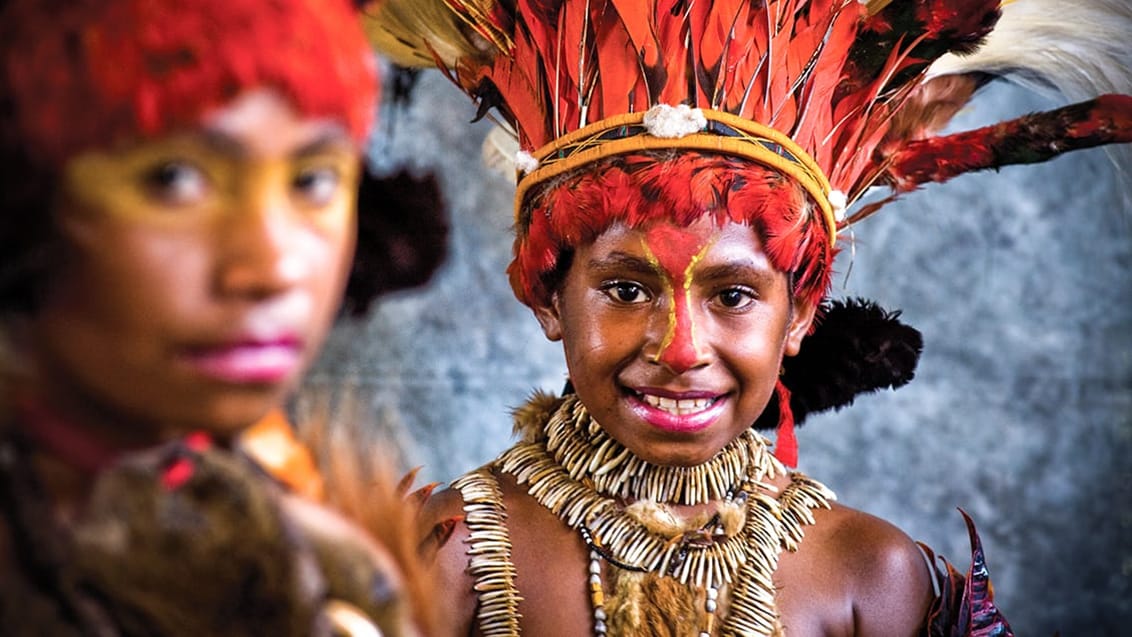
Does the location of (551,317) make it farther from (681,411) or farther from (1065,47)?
(1065,47)

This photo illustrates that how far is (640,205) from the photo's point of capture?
1399 mm

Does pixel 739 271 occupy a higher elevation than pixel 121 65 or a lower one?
higher

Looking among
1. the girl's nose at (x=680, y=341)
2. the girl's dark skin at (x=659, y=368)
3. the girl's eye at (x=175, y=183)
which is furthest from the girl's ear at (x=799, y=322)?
the girl's eye at (x=175, y=183)

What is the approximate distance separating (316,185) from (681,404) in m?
0.80

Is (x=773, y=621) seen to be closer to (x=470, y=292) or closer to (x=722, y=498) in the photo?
(x=722, y=498)

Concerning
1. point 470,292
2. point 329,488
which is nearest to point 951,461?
point 470,292

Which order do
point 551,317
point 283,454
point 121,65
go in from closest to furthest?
point 121,65
point 283,454
point 551,317

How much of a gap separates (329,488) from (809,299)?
88 cm

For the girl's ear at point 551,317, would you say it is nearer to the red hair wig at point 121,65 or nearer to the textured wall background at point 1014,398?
the red hair wig at point 121,65

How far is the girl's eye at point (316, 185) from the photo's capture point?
2.33 feet

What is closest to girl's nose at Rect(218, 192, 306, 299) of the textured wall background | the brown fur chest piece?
the brown fur chest piece

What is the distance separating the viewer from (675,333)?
139 centimetres

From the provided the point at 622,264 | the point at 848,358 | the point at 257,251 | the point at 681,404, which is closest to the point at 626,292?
the point at 622,264

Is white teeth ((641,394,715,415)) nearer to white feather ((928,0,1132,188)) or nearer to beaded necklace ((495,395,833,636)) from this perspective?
beaded necklace ((495,395,833,636))
